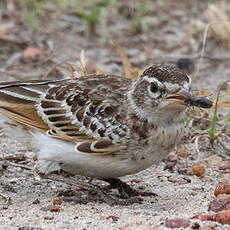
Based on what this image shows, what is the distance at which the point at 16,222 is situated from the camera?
5160 mm

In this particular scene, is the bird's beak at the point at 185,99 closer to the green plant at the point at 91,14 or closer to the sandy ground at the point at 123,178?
the sandy ground at the point at 123,178

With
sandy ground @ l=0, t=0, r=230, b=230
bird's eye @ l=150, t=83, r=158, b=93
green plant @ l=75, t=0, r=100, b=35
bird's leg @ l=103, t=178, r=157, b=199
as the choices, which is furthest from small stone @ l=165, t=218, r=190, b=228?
green plant @ l=75, t=0, r=100, b=35

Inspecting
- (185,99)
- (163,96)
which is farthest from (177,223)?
(163,96)

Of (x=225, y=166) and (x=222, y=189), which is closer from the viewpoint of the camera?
(x=222, y=189)

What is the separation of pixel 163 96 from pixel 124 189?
109 cm

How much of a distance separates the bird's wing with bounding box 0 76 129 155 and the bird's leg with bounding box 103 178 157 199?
0.58m

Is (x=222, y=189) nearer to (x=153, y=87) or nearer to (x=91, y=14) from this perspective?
(x=153, y=87)

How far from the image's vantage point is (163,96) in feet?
18.3

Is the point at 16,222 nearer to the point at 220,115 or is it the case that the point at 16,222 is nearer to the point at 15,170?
the point at 15,170

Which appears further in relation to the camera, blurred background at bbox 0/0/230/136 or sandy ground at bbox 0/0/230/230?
blurred background at bbox 0/0/230/136

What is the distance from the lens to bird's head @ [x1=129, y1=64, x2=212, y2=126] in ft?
Answer: 17.9

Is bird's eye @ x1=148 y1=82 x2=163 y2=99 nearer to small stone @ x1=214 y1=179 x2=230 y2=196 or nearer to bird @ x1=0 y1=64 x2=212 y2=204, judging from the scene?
bird @ x1=0 y1=64 x2=212 y2=204

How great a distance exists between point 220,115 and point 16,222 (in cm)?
347

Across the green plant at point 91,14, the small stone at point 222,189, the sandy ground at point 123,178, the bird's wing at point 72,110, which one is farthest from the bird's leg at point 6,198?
the green plant at point 91,14
